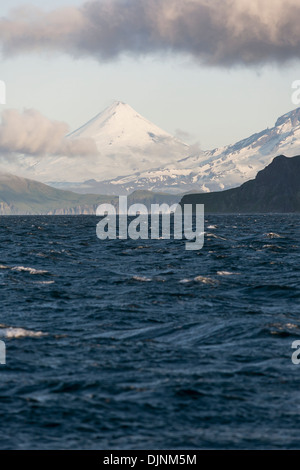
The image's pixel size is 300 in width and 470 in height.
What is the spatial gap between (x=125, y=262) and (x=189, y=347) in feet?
114

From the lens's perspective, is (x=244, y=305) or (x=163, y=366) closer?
(x=163, y=366)

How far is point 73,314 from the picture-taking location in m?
34.0

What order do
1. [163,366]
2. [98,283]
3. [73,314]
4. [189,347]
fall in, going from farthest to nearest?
[98,283] → [73,314] → [189,347] → [163,366]

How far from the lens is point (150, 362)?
24.5m

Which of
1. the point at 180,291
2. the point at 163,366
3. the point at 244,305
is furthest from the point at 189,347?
the point at 180,291

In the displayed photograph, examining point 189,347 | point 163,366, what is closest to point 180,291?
point 189,347

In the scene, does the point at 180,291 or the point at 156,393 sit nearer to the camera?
the point at 156,393

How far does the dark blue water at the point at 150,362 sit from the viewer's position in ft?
59.5

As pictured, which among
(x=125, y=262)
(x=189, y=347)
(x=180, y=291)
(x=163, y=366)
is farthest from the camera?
(x=125, y=262)

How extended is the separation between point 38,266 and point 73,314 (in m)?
24.0

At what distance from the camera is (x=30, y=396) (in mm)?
20688

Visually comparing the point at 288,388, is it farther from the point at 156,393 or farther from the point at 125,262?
the point at 125,262

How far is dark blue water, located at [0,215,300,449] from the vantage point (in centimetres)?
1814

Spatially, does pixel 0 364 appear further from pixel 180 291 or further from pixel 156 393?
pixel 180 291
